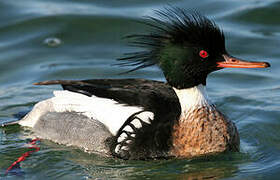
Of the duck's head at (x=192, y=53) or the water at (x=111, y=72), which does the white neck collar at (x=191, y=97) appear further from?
the water at (x=111, y=72)

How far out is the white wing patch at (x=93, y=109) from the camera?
22.1ft

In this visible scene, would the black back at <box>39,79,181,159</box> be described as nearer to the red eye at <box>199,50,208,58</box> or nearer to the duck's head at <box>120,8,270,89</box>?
the duck's head at <box>120,8,270,89</box>

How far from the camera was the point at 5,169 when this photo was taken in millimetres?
6801

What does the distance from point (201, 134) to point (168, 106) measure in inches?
19.6

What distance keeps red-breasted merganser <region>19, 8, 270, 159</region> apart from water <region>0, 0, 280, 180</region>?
0.19m

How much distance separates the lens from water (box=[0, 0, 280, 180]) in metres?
6.63

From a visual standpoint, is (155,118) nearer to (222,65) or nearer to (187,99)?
(187,99)

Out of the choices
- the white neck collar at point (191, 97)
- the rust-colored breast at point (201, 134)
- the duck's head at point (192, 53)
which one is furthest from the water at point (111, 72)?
the duck's head at point (192, 53)

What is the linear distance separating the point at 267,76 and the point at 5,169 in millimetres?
4868

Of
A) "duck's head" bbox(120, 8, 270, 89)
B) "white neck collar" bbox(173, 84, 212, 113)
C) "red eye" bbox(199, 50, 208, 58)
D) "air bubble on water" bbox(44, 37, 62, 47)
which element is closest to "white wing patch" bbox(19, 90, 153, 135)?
"white neck collar" bbox(173, 84, 212, 113)

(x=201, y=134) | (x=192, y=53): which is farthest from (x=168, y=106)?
(x=192, y=53)

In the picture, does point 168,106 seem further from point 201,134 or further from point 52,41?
point 52,41

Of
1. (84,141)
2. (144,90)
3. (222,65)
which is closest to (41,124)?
(84,141)

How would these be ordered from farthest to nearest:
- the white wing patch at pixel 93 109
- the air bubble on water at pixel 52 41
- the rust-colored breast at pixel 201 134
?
the air bubble on water at pixel 52 41 → the white wing patch at pixel 93 109 → the rust-colored breast at pixel 201 134
